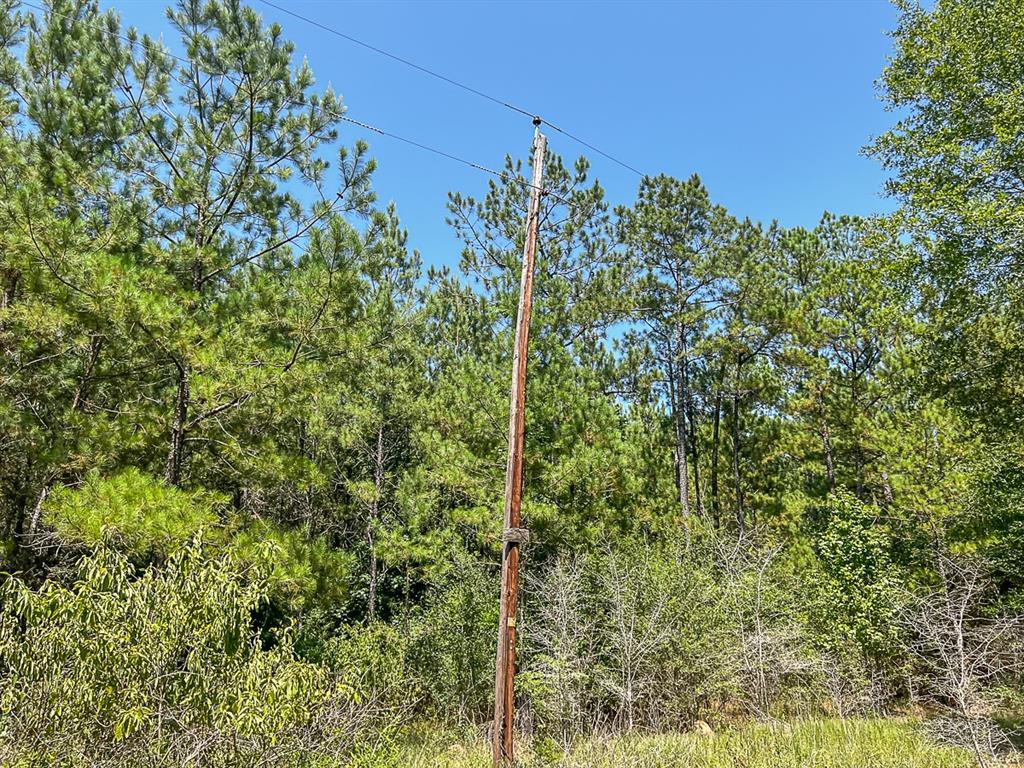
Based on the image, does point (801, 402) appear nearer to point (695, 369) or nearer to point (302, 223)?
point (695, 369)

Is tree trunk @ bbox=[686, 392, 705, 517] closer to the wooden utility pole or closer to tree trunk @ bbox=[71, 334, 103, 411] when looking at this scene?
the wooden utility pole

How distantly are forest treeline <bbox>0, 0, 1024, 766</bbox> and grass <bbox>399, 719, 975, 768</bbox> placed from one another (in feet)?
2.09

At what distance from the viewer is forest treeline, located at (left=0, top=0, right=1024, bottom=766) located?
371 centimetres

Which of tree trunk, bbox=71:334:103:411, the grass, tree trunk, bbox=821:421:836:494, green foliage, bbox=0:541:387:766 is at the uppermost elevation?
tree trunk, bbox=821:421:836:494

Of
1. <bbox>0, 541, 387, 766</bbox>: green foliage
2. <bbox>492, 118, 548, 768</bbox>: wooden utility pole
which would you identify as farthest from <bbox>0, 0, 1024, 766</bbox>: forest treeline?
<bbox>492, 118, 548, 768</bbox>: wooden utility pole

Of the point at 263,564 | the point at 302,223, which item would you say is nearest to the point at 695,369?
the point at 302,223

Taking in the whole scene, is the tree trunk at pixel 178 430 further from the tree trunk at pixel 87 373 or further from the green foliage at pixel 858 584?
the green foliage at pixel 858 584

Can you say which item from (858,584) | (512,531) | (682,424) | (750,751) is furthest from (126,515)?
(682,424)

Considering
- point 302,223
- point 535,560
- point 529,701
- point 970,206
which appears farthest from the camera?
point 535,560

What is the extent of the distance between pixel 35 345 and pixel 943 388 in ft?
41.3

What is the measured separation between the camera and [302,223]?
6.82 m

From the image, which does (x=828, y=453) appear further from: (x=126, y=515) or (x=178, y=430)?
(x=126, y=515)

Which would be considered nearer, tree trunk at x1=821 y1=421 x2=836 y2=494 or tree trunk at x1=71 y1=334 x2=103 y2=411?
tree trunk at x1=71 y1=334 x2=103 y2=411

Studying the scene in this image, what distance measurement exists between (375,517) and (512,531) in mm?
8635
